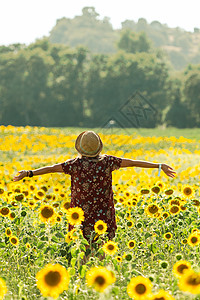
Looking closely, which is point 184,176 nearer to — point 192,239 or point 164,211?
point 164,211

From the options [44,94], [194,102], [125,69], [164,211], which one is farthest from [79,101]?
[164,211]

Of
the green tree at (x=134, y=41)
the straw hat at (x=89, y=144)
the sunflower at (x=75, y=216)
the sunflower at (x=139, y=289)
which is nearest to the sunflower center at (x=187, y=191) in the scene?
the straw hat at (x=89, y=144)

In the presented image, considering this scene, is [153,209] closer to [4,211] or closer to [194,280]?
[4,211]

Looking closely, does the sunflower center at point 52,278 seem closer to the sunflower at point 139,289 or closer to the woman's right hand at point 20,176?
the sunflower at point 139,289

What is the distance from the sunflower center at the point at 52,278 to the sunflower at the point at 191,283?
22.7 inches

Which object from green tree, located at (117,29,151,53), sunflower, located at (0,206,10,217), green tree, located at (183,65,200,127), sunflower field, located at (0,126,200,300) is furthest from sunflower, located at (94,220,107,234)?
green tree, located at (117,29,151,53)

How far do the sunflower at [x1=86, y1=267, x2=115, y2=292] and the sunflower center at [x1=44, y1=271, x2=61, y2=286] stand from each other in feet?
0.48

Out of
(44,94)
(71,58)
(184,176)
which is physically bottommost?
(184,176)

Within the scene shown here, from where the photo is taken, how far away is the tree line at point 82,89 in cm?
4344

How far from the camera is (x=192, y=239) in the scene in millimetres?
3299

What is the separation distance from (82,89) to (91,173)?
42499 millimetres

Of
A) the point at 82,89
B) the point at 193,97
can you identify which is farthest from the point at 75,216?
the point at 193,97

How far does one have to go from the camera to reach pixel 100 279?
2.09 m

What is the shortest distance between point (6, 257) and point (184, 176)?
550cm
